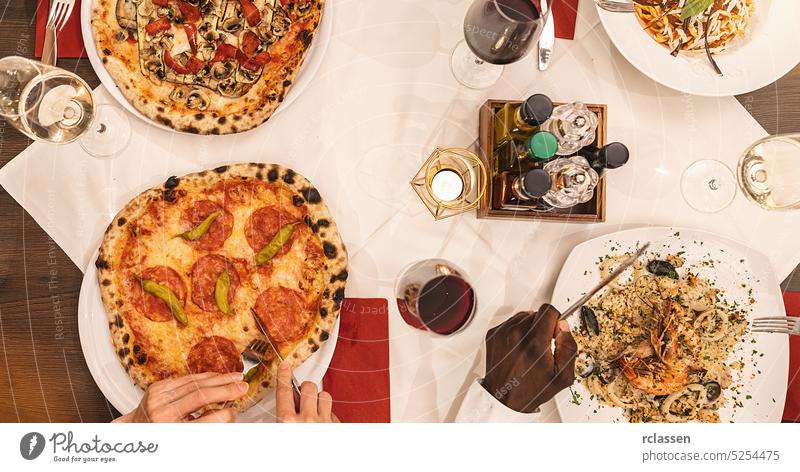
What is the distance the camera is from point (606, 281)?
40.2 inches

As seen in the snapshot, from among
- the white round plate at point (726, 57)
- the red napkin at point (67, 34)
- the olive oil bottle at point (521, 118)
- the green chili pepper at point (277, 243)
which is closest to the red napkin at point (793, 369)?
the white round plate at point (726, 57)

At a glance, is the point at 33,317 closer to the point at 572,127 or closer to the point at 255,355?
the point at 255,355

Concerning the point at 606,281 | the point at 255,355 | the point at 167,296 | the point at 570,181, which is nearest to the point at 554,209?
the point at 570,181

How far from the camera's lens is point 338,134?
1.06 m

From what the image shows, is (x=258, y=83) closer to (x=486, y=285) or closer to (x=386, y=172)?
(x=386, y=172)

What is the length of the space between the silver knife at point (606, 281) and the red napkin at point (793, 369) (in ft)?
1.22

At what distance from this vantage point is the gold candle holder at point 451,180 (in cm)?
102

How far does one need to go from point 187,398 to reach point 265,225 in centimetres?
37

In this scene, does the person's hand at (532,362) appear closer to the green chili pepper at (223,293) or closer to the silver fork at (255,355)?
the silver fork at (255,355)

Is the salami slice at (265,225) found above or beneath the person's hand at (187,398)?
above

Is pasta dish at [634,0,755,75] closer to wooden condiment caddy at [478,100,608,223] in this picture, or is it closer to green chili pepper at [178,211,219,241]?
wooden condiment caddy at [478,100,608,223]

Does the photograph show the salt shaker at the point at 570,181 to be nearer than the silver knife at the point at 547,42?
Yes
